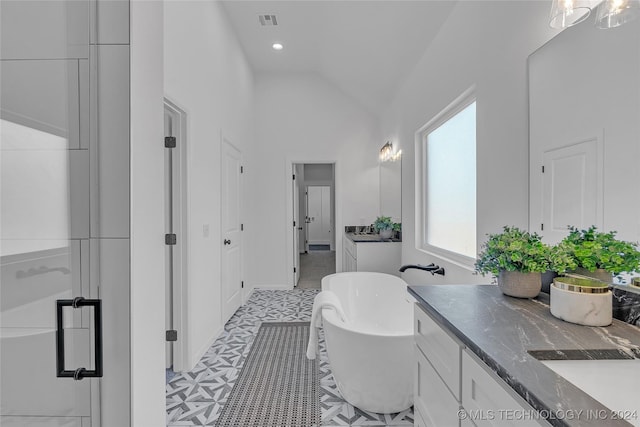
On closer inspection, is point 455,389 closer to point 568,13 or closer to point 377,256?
point 568,13

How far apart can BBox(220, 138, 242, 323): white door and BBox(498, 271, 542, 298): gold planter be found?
2608mm

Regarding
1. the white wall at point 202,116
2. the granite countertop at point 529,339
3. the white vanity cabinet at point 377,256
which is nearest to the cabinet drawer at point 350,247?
→ the white vanity cabinet at point 377,256

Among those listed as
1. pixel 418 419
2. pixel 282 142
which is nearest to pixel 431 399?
pixel 418 419

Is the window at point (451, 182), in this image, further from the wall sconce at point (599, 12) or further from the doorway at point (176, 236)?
the doorway at point (176, 236)

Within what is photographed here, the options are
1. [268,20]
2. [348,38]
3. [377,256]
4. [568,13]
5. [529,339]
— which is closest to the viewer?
[529,339]

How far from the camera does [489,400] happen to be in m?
0.73

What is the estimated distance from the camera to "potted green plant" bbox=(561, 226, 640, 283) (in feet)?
2.99

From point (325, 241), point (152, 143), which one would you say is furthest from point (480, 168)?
point (325, 241)

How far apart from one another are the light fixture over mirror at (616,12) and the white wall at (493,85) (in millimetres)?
357

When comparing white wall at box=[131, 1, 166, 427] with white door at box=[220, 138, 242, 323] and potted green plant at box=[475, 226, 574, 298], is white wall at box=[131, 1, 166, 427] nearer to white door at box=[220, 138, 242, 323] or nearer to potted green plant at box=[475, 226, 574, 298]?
potted green plant at box=[475, 226, 574, 298]

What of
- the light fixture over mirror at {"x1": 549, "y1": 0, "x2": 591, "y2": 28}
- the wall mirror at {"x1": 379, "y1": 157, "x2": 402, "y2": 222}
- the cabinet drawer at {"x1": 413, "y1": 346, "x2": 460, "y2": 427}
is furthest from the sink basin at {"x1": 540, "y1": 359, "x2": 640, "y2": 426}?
the wall mirror at {"x1": 379, "y1": 157, "x2": 402, "y2": 222}

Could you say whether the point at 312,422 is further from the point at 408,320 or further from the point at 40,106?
the point at 40,106

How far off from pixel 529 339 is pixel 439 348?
29cm

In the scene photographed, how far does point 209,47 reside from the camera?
277cm
